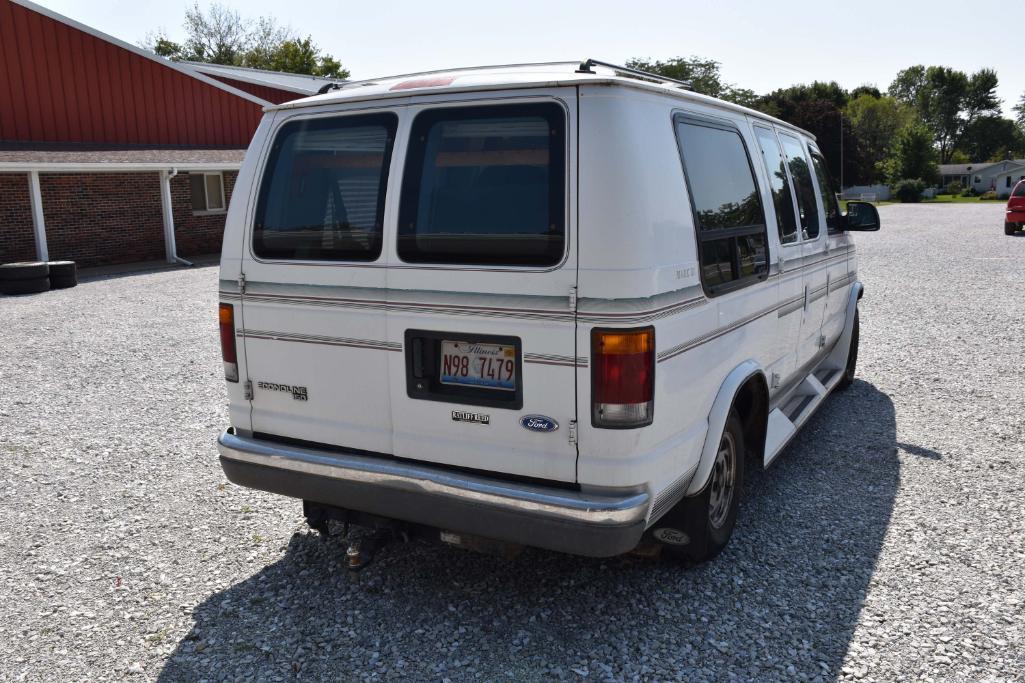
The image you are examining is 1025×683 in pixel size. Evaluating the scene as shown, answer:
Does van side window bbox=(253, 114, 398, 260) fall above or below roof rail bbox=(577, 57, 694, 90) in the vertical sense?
below

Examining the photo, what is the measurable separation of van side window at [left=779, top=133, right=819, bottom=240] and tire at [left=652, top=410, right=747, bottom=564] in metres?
1.79

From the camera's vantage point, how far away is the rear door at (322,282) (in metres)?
3.64

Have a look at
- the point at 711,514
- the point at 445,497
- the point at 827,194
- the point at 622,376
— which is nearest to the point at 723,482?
the point at 711,514

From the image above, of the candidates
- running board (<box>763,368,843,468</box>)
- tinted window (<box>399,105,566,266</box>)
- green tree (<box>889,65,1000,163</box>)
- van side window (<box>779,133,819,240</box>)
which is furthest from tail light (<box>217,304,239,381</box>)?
green tree (<box>889,65,1000,163</box>)

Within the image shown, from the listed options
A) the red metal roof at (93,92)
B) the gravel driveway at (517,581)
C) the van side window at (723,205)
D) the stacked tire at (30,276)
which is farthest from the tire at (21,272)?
the van side window at (723,205)

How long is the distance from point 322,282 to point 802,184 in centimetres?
343

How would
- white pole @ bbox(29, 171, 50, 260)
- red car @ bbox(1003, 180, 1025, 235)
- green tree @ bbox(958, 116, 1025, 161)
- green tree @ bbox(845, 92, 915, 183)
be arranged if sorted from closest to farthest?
white pole @ bbox(29, 171, 50, 260)
red car @ bbox(1003, 180, 1025, 235)
green tree @ bbox(845, 92, 915, 183)
green tree @ bbox(958, 116, 1025, 161)

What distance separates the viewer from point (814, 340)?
5.92 meters

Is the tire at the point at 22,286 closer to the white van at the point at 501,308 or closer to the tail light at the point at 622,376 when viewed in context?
the white van at the point at 501,308

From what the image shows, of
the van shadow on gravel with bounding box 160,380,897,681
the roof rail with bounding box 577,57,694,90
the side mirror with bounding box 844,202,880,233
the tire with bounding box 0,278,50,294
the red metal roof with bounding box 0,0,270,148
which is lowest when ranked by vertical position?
the van shadow on gravel with bounding box 160,380,897,681

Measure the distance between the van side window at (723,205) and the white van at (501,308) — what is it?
17 mm

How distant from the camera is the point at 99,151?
21188 millimetres

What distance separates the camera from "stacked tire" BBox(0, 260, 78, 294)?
15586 mm

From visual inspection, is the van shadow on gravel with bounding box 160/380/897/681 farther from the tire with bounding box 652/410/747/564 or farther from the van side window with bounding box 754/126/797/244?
the van side window with bounding box 754/126/797/244
